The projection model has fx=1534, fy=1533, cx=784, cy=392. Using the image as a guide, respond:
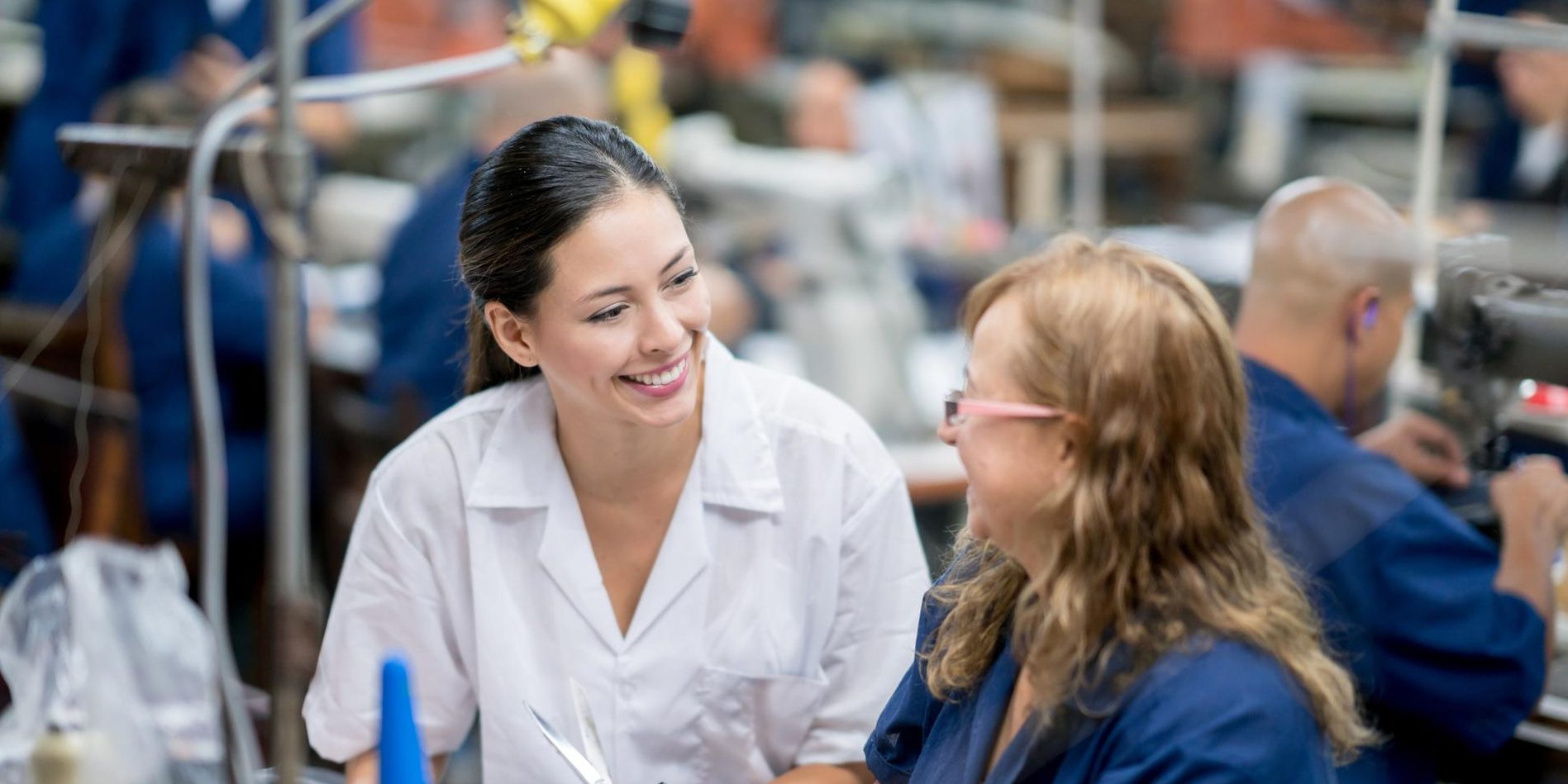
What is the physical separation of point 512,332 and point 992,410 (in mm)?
498

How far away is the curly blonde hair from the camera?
1042 millimetres

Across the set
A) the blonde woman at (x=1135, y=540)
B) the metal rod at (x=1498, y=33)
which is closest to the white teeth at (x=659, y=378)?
the blonde woman at (x=1135, y=540)

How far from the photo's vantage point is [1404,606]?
1.61 m

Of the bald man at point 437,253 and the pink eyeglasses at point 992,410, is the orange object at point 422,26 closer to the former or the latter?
the bald man at point 437,253

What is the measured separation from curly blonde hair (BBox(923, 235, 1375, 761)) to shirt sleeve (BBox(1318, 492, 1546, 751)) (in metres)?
0.58

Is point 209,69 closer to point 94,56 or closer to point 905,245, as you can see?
point 94,56

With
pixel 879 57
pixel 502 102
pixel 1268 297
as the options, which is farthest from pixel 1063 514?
pixel 879 57

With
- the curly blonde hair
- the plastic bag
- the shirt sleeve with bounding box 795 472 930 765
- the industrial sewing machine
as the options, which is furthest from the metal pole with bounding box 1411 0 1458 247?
the plastic bag

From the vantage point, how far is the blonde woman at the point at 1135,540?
3.34 ft

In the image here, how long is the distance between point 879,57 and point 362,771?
484 cm

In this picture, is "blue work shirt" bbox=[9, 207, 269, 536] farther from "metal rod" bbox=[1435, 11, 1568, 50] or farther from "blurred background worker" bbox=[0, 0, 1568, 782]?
"metal rod" bbox=[1435, 11, 1568, 50]

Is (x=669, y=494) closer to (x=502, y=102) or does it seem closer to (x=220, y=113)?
(x=220, y=113)

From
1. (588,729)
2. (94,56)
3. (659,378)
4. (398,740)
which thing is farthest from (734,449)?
(94,56)

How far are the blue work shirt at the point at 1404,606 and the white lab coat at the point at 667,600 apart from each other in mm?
460
